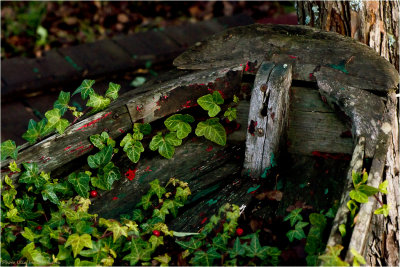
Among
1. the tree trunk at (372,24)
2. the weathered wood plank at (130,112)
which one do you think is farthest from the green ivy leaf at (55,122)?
the tree trunk at (372,24)

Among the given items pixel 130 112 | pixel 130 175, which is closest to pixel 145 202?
pixel 130 175

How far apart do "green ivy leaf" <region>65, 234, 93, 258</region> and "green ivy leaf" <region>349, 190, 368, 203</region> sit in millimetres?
920

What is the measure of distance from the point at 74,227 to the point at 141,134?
507 millimetres

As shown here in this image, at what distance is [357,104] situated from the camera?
1.98 m

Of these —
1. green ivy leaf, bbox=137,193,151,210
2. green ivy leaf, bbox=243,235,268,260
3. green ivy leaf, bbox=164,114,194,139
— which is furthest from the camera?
green ivy leaf, bbox=164,114,194,139

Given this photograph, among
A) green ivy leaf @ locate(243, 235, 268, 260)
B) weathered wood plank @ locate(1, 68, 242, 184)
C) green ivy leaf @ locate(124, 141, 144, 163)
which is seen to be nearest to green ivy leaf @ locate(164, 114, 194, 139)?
weathered wood plank @ locate(1, 68, 242, 184)

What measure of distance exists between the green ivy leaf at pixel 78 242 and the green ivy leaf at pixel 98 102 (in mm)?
603

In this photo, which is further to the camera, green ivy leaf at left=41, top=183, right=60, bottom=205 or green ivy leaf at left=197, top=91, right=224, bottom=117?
green ivy leaf at left=197, top=91, right=224, bottom=117

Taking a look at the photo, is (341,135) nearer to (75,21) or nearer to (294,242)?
(294,242)

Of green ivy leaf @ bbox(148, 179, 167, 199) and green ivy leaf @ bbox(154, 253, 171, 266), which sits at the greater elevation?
green ivy leaf @ bbox(148, 179, 167, 199)

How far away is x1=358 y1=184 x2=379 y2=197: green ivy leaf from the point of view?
167 centimetres

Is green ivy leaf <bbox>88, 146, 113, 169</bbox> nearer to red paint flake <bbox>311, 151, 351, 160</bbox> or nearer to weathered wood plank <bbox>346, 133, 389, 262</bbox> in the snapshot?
red paint flake <bbox>311, 151, 351, 160</bbox>

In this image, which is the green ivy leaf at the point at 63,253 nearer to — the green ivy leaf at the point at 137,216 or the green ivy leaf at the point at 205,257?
the green ivy leaf at the point at 137,216

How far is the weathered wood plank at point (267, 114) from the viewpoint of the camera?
6.73 feet
